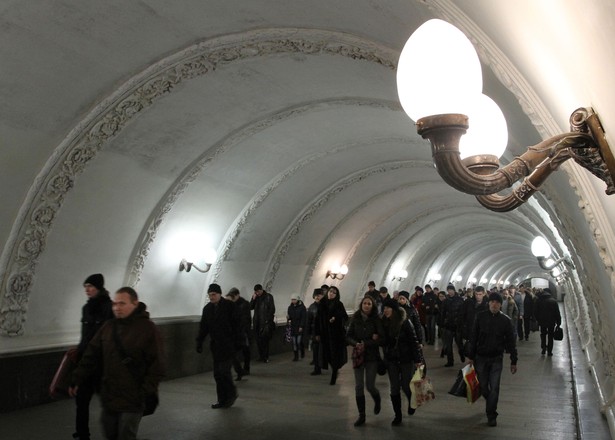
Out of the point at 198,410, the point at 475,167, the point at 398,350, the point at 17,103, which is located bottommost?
the point at 198,410

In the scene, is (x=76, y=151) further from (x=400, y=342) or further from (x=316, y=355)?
(x=316, y=355)

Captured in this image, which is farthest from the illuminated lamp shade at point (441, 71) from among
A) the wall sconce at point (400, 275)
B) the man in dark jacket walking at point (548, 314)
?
the wall sconce at point (400, 275)

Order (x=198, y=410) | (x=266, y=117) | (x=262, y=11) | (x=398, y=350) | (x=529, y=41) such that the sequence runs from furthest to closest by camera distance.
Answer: (x=266, y=117)
(x=198, y=410)
(x=398, y=350)
(x=262, y=11)
(x=529, y=41)

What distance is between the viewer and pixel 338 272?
17.9 m

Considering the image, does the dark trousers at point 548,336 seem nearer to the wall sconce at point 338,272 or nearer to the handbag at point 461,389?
the wall sconce at point 338,272

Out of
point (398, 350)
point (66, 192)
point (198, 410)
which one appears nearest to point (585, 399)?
point (398, 350)

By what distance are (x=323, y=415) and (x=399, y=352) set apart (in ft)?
4.74

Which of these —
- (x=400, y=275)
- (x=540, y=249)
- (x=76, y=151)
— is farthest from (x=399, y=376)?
(x=400, y=275)

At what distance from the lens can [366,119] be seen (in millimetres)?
10086

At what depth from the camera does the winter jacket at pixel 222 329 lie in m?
8.27

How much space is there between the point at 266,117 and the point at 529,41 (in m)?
6.94

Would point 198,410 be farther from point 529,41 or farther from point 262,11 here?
point 529,41

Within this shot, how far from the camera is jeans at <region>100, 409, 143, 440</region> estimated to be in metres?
4.51

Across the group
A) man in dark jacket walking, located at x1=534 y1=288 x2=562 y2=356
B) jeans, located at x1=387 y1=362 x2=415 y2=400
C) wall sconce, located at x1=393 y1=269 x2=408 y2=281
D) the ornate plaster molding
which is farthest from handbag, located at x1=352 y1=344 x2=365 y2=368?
wall sconce, located at x1=393 y1=269 x2=408 y2=281
